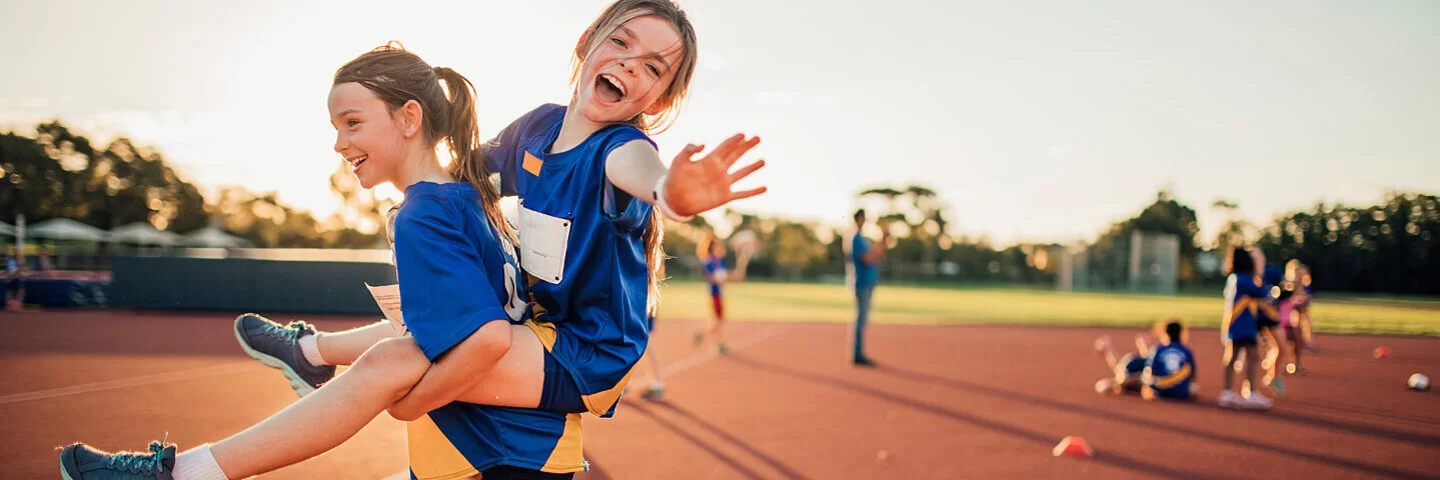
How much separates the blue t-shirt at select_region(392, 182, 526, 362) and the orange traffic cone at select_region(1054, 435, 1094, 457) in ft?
16.0

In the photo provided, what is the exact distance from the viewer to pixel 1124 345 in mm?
15367

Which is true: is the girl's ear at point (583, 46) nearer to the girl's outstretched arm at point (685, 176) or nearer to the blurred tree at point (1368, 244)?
the girl's outstretched arm at point (685, 176)

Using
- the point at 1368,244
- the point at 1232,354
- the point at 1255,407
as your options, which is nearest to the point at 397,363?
the point at 1255,407

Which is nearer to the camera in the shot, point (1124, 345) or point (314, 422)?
point (314, 422)

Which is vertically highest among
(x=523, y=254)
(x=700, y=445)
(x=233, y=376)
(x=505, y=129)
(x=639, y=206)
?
(x=505, y=129)

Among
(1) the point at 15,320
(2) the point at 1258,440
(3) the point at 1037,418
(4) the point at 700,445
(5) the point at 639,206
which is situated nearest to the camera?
(5) the point at 639,206

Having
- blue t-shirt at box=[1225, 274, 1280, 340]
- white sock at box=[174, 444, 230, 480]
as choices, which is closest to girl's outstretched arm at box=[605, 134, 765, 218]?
white sock at box=[174, 444, 230, 480]

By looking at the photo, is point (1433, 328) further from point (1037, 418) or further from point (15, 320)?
point (15, 320)

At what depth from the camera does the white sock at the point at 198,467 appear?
5.28 feet

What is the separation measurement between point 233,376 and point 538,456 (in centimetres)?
324

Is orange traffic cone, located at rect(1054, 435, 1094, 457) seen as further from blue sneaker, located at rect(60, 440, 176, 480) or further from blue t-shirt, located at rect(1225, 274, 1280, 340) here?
blue sneaker, located at rect(60, 440, 176, 480)

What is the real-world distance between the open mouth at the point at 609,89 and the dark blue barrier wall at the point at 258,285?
654mm

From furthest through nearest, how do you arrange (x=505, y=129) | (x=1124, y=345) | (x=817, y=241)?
(x=817, y=241)
(x=1124, y=345)
(x=505, y=129)

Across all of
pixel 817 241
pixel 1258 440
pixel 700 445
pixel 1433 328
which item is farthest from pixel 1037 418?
pixel 817 241
